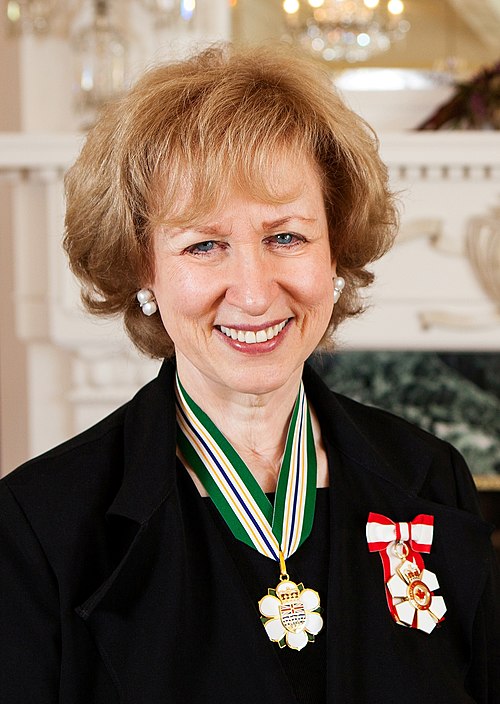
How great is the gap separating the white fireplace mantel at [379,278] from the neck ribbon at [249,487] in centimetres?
125

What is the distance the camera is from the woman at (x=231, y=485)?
4.27ft

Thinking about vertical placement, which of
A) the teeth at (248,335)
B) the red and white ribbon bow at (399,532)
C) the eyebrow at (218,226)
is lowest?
the red and white ribbon bow at (399,532)

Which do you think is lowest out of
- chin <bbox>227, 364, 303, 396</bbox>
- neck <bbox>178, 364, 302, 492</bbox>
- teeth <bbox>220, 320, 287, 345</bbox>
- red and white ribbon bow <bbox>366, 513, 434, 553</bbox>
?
red and white ribbon bow <bbox>366, 513, 434, 553</bbox>

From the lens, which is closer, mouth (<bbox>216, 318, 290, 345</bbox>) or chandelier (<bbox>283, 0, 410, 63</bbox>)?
mouth (<bbox>216, 318, 290, 345</bbox>)

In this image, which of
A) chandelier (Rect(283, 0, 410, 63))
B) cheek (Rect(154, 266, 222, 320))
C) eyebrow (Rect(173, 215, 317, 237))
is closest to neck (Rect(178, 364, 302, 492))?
cheek (Rect(154, 266, 222, 320))

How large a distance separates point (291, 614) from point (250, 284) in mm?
429

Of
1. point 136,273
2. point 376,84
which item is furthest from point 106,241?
point 376,84

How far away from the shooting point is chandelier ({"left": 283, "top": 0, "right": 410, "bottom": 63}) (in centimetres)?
307

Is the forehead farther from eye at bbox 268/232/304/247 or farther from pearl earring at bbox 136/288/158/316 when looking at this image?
pearl earring at bbox 136/288/158/316

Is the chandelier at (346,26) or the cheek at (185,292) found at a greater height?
the chandelier at (346,26)

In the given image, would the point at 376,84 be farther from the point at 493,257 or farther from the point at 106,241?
the point at 106,241

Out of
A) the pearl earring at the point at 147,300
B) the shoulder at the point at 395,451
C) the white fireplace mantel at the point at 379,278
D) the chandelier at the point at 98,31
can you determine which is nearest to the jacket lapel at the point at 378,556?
the shoulder at the point at 395,451

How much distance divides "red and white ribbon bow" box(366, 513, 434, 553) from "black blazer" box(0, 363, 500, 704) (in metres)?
0.02

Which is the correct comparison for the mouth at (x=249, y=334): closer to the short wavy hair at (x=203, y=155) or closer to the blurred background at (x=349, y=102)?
the short wavy hair at (x=203, y=155)
